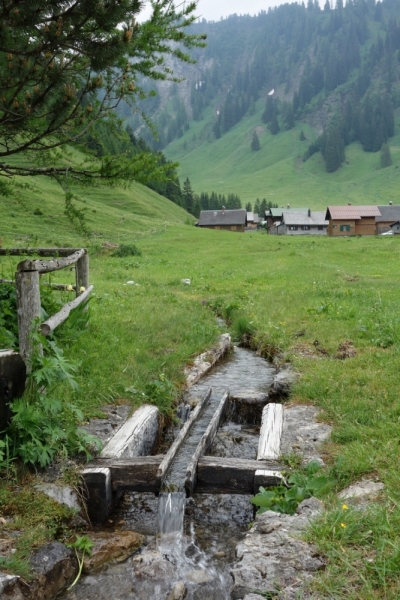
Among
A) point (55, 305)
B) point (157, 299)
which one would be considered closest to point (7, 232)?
point (157, 299)

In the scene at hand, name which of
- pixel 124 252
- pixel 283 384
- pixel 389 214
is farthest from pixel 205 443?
pixel 389 214

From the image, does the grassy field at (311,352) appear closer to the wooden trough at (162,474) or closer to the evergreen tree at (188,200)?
the wooden trough at (162,474)

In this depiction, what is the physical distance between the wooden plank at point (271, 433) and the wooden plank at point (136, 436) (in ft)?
5.77

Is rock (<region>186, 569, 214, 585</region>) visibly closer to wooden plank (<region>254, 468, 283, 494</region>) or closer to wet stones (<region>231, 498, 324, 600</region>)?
wet stones (<region>231, 498, 324, 600</region>)

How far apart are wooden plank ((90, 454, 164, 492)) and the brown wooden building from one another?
103 meters

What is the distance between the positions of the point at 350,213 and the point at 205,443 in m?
106

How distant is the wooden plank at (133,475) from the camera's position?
637 cm

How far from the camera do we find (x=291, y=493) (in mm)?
5547

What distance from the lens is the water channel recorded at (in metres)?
4.99

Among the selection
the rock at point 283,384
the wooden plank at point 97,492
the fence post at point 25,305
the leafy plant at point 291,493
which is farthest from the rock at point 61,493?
the rock at point 283,384

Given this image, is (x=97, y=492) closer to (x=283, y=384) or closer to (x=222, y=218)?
(x=283, y=384)

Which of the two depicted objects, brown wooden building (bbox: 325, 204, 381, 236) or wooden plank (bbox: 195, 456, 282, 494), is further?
brown wooden building (bbox: 325, 204, 381, 236)

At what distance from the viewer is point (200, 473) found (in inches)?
260

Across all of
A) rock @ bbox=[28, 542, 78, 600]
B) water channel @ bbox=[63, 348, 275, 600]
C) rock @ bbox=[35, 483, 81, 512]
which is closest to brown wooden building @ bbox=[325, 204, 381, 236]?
water channel @ bbox=[63, 348, 275, 600]
